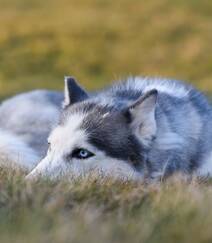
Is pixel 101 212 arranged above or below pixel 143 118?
below

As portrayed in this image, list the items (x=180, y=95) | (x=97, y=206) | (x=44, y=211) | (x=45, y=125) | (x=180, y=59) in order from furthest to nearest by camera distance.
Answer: (x=180, y=59) → (x=45, y=125) → (x=180, y=95) → (x=97, y=206) → (x=44, y=211)

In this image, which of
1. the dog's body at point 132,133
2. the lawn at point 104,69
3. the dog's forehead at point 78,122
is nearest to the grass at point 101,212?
the lawn at point 104,69

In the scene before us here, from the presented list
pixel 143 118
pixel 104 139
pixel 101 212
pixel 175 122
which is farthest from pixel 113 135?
pixel 101 212

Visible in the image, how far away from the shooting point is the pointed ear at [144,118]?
749 cm

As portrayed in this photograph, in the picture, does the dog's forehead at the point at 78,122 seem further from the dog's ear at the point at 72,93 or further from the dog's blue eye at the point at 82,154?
the dog's ear at the point at 72,93

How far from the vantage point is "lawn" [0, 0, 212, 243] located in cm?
482

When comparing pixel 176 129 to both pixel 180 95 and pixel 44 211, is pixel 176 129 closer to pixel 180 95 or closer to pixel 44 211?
pixel 180 95

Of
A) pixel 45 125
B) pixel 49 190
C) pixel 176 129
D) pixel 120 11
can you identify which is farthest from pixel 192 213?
pixel 120 11

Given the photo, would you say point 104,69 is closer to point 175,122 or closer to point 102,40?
point 102,40

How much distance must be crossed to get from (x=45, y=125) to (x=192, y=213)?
558 centimetres

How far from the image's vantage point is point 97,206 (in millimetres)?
5512

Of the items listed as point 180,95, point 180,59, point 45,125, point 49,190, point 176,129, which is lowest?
point 49,190

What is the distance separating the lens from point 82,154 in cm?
742

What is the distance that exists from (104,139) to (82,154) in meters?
0.25
